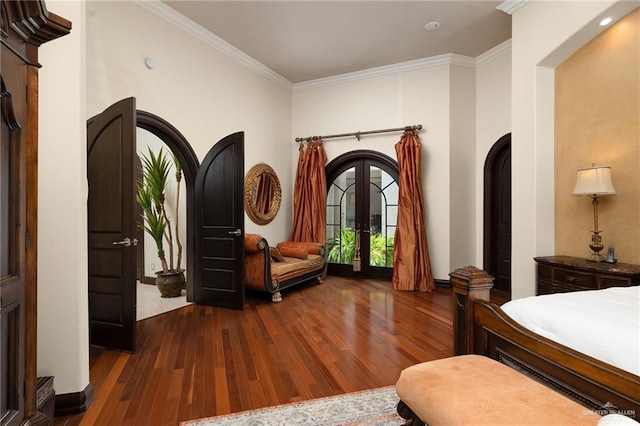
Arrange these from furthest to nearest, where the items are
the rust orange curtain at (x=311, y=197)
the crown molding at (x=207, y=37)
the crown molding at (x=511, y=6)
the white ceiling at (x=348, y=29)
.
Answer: the rust orange curtain at (x=311, y=197)
the white ceiling at (x=348, y=29)
the crown molding at (x=207, y=37)
the crown molding at (x=511, y=6)

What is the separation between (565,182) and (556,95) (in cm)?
91

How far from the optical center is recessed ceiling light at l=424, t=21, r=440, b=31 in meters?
4.01

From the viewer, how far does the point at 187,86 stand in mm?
3953

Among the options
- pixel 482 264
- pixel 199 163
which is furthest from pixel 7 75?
pixel 482 264

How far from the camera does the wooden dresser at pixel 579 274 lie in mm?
2408

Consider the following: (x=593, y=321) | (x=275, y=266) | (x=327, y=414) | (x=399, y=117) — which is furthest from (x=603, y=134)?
(x=275, y=266)

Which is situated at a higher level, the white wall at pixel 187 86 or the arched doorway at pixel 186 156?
the white wall at pixel 187 86

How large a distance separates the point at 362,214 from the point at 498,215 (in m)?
2.06

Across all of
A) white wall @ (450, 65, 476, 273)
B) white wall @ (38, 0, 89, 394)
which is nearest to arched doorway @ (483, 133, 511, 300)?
white wall @ (450, 65, 476, 273)

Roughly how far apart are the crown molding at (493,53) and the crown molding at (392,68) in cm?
11

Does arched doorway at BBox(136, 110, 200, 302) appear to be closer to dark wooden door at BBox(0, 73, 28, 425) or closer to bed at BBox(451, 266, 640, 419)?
dark wooden door at BBox(0, 73, 28, 425)

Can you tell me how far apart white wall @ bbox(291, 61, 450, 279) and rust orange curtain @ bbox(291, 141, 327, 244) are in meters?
0.28

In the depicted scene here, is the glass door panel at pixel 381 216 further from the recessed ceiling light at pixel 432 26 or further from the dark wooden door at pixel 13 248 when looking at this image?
the dark wooden door at pixel 13 248

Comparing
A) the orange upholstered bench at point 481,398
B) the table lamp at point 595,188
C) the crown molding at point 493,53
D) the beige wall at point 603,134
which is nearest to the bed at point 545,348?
the orange upholstered bench at point 481,398
